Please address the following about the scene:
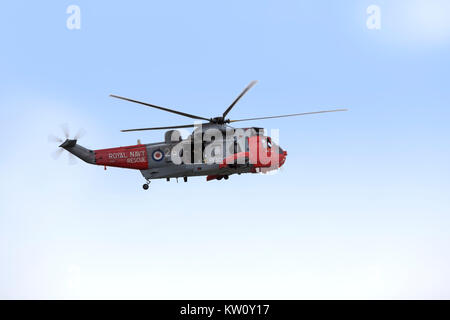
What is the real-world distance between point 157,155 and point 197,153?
9.94ft

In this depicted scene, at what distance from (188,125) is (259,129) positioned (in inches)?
210

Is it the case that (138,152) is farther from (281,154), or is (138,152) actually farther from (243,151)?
(281,154)

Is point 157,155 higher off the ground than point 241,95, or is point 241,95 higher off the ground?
point 241,95

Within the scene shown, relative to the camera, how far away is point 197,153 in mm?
38562

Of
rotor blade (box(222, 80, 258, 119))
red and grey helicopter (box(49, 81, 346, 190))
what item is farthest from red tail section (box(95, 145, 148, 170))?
rotor blade (box(222, 80, 258, 119))

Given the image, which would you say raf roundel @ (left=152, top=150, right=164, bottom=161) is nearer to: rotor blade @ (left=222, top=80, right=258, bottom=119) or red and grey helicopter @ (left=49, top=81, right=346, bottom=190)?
red and grey helicopter @ (left=49, top=81, right=346, bottom=190)

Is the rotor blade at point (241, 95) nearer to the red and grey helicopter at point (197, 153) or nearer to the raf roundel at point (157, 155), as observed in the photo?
the red and grey helicopter at point (197, 153)

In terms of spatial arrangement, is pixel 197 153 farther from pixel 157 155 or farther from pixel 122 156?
pixel 122 156

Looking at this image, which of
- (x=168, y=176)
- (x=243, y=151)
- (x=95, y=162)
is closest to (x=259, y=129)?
(x=243, y=151)

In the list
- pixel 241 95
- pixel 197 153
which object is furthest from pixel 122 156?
pixel 241 95

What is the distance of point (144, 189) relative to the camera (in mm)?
38750

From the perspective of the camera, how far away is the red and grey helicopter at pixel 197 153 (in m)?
38.4

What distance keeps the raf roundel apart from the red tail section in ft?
1.97

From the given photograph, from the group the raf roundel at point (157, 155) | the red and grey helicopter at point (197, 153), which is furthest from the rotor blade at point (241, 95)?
the raf roundel at point (157, 155)
